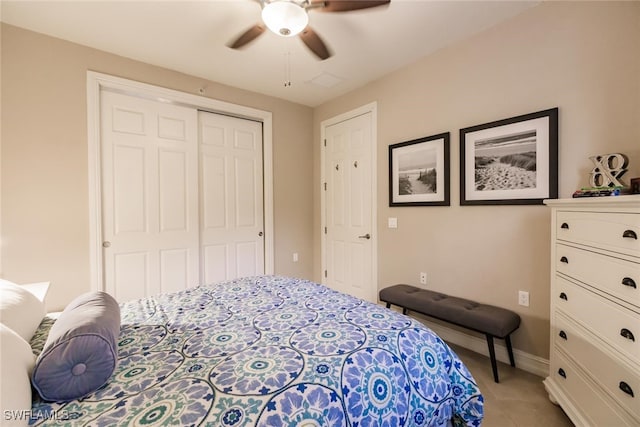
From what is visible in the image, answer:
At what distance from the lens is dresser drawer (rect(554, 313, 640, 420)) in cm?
113

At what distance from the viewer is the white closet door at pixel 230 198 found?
3.19m

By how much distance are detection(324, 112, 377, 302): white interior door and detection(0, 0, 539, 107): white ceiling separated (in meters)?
0.75

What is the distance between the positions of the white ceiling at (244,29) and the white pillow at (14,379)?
2.18 metres

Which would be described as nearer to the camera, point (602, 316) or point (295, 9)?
point (602, 316)

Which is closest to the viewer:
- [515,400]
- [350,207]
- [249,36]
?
[515,400]

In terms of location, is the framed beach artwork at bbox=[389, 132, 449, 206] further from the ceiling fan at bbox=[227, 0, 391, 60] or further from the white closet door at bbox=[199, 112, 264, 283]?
the white closet door at bbox=[199, 112, 264, 283]

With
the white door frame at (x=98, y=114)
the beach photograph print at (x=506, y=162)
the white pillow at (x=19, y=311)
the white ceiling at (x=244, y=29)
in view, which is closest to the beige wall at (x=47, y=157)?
the white door frame at (x=98, y=114)

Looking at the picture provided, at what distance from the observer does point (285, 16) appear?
1608 millimetres

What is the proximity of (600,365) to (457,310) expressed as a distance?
0.87 metres

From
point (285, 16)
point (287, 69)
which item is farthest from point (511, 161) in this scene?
point (287, 69)

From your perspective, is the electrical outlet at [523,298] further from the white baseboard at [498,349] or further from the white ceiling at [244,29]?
the white ceiling at [244,29]

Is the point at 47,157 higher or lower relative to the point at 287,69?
lower

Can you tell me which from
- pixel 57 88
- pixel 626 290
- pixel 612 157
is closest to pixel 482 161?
pixel 612 157

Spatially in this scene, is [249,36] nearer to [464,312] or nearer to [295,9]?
[295,9]
